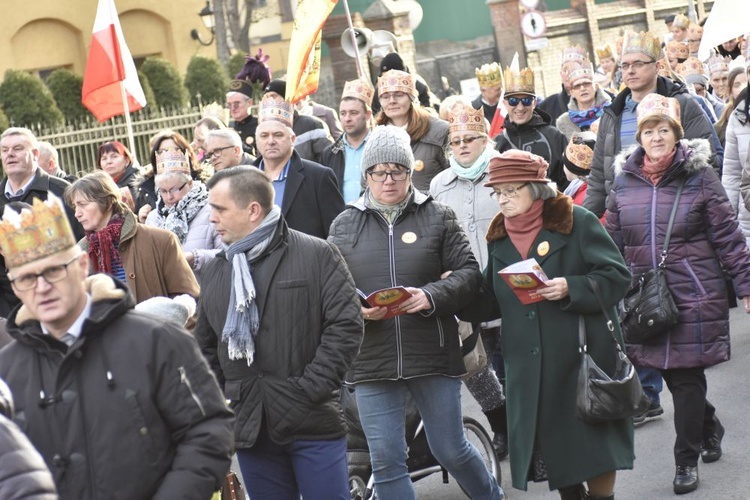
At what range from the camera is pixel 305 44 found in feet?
42.5

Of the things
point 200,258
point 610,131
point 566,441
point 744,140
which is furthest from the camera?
point 610,131

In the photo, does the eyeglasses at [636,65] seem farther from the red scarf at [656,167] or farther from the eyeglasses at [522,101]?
the red scarf at [656,167]

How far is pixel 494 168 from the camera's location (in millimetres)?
6445

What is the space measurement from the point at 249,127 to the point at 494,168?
22.7 ft

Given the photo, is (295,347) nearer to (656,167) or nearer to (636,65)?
(656,167)

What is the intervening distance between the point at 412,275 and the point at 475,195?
5.56ft

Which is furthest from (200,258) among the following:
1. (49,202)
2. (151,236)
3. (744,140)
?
(49,202)

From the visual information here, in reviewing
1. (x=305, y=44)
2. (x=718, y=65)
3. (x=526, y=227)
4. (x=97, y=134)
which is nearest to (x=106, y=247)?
(x=526, y=227)

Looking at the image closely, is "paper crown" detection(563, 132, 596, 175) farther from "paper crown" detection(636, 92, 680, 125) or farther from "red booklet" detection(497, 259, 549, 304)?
"red booklet" detection(497, 259, 549, 304)

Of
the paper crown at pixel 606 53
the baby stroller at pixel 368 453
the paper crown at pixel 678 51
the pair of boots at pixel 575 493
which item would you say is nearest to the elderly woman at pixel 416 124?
the baby stroller at pixel 368 453

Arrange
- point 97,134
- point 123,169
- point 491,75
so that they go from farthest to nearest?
point 97,134
point 491,75
point 123,169

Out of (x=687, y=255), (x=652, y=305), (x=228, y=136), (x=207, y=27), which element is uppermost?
(x=207, y=27)

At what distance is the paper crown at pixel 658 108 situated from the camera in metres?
7.41

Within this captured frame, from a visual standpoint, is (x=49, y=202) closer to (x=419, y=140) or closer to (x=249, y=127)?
(x=419, y=140)
